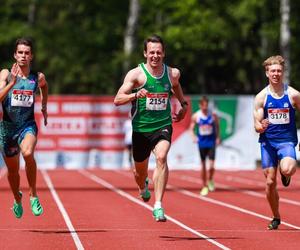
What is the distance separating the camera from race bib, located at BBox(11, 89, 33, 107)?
12719mm

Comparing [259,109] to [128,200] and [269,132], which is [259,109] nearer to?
[269,132]

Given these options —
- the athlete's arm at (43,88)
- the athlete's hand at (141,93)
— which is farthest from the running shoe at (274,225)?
the athlete's arm at (43,88)

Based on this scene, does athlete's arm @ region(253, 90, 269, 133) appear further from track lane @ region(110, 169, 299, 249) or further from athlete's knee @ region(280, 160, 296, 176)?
track lane @ region(110, 169, 299, 249)

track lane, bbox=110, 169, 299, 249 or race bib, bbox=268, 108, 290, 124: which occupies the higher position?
race bib, bbox=268, 108, 290, 124

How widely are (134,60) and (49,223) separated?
33.4 m

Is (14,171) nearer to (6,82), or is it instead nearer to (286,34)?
(6,82)

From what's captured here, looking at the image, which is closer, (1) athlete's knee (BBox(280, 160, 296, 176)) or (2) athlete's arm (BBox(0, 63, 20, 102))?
(2) athlete's arm (BBox(0, 63, 20, 102))

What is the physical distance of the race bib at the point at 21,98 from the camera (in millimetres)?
12719

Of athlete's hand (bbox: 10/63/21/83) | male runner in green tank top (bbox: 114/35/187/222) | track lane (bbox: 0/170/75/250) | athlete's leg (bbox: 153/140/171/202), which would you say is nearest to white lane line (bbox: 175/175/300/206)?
track lane (bbox: 0/170/75/250)

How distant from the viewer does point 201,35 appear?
1839 inches

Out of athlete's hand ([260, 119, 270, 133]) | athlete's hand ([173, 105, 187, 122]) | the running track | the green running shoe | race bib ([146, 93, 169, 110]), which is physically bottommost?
the running track

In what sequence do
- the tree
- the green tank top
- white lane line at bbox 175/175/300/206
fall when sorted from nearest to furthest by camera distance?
1. the green tank top
2. white lane line at bbox 175/175/300/206
3. the tree

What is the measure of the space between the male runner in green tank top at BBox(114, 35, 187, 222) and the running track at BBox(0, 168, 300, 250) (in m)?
0.88

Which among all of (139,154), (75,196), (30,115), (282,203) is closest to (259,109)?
(139,154)
